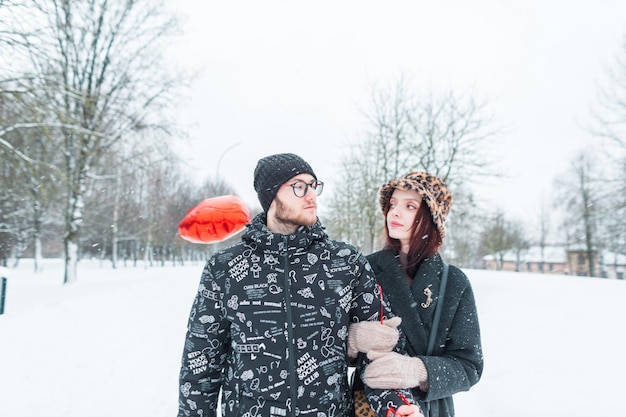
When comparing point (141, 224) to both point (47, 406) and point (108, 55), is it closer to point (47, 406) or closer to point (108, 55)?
point (108, 55)

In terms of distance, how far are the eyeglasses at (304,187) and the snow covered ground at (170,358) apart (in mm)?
4217

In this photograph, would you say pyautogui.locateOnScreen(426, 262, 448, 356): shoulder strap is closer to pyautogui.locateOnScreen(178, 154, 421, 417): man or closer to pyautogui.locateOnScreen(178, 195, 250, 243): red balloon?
pyautogui.locateOnScreen(178, 154, 421, 417): man

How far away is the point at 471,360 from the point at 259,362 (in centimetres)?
104

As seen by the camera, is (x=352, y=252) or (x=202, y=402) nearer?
(x=202, y=402)

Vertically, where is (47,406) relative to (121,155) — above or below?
below

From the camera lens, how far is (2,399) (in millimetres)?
4750

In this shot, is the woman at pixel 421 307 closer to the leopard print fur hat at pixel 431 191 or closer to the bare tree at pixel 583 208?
the leopard print fur hat at pixel 431 191

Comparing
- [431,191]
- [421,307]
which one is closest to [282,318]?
[421,307]

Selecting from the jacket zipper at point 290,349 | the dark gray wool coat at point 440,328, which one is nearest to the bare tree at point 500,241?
the dark gray wool coat at point 440,328

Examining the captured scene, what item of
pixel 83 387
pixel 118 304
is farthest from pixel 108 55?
pixel 83 387

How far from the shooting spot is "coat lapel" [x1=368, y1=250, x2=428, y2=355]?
2.00m

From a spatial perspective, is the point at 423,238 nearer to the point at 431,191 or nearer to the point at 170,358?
the point at 431,191

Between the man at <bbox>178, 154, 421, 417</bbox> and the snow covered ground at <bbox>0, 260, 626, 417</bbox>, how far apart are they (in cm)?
373

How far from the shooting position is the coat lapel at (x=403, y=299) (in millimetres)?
1999
